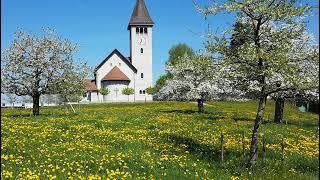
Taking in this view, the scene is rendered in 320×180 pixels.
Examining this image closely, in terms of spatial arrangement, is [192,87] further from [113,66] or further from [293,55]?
[113,66]

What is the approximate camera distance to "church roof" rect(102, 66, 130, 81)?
373 ft

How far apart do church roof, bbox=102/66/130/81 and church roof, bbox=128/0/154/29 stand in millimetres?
13995

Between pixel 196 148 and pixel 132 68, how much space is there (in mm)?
99686

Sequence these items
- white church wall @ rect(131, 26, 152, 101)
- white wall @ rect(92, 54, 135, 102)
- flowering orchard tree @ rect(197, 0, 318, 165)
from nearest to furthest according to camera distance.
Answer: flowering orchard tree @ rect(197, 0, 318, 165) < white wall @ rect(92, 54, 135, 102) < white church wall @ rect(131, 26, 152, 101)

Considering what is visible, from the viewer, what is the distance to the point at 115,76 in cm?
11381

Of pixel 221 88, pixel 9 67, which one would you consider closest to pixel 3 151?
pixel 9 67

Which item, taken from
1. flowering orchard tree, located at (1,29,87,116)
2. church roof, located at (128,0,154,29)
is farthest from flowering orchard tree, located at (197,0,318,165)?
church roof, located at (128,0,154,29)

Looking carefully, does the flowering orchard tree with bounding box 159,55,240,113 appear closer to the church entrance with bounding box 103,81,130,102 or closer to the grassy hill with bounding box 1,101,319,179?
the grassy hill with bounding box 1,101,319,179

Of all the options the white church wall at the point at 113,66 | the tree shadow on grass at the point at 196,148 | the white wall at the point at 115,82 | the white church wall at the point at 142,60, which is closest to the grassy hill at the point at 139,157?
the tree shadow on grass at the point at 196,148

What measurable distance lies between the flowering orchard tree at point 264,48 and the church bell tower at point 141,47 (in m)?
102

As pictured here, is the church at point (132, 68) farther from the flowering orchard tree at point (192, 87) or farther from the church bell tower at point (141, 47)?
the flowering orchard tree at point (192, 87)

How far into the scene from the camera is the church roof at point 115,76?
11356 cm

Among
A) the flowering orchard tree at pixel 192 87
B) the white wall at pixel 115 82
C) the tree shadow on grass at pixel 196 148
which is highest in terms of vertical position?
the white wall at pixel 115 82

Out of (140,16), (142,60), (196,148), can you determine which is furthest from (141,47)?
(196,148)
